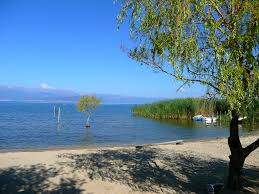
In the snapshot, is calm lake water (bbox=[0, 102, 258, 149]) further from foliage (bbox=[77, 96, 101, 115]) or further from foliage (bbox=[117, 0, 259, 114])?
foliage (bbox=[117, 0, 259, 114])

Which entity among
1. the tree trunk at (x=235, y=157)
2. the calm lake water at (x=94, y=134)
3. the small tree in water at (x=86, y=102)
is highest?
the small tree in water at (x=86, y=102)

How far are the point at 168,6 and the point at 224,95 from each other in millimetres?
2167

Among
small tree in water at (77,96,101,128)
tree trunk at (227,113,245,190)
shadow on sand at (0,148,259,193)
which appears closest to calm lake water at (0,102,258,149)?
small tree in water at (77,96,101,128)

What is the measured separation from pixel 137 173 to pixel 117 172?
0.71 m

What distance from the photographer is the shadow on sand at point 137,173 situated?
41.2 ft

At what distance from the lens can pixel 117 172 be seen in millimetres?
14727

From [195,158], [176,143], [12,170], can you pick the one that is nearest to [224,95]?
[12,170]

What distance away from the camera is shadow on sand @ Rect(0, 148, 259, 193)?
41.2ft

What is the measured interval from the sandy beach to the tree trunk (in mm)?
451

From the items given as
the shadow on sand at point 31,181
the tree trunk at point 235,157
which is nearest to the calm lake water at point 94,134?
the shadow on sand at point 31,181

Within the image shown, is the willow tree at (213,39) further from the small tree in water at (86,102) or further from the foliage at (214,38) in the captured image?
the small tree in water at (86,102)

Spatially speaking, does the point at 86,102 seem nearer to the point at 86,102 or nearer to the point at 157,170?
the point at 86,102

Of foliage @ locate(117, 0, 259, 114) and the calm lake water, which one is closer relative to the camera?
foliage @ locate(117, 0, 259, 114)

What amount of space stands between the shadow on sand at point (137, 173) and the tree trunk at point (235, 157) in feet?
1.60
